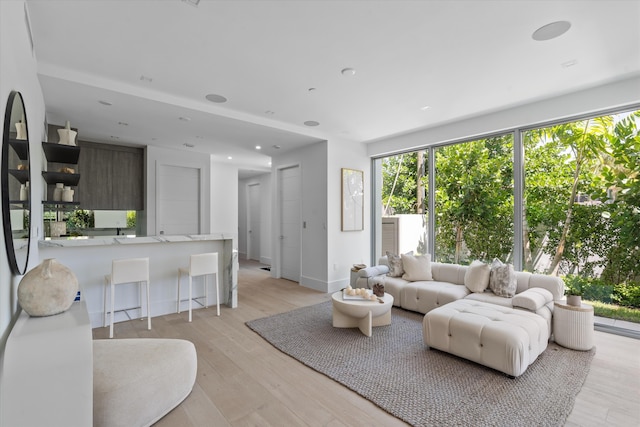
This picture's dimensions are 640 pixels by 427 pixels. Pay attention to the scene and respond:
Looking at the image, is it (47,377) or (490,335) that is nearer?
(47,377)

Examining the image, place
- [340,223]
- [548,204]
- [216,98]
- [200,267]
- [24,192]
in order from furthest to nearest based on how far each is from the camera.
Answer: [340,223] < [548,204] < [200,267] < [216,98] < [24,192]

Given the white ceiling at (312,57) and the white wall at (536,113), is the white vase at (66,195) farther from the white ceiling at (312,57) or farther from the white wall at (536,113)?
the white wall at (536,113)

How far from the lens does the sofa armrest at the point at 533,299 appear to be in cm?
307

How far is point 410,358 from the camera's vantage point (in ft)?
9.30

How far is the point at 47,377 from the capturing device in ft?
4.72

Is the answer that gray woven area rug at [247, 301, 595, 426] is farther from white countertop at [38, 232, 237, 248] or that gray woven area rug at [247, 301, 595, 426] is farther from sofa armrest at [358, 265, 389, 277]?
white countertop at [38, 232, 237, 248]

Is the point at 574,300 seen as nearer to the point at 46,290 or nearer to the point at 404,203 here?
the point at 404,203

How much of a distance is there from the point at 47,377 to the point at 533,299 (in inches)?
152

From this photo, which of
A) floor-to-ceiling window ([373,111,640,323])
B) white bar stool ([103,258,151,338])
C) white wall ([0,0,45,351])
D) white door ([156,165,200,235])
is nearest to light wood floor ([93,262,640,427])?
white bar stool ([103,258,151,338])

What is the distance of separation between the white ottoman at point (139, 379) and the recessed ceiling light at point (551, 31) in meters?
3.77

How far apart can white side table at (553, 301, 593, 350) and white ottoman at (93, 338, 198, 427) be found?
3.54 metres

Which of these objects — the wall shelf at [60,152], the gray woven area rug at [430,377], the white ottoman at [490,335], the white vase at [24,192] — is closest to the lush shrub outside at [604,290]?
the gray woven area rug at [430,377]

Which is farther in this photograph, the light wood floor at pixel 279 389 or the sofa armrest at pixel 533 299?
the sofa armrest at pixel 533 299

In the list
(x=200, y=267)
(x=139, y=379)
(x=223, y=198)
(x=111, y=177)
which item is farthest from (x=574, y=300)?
(x=111, y=177)
